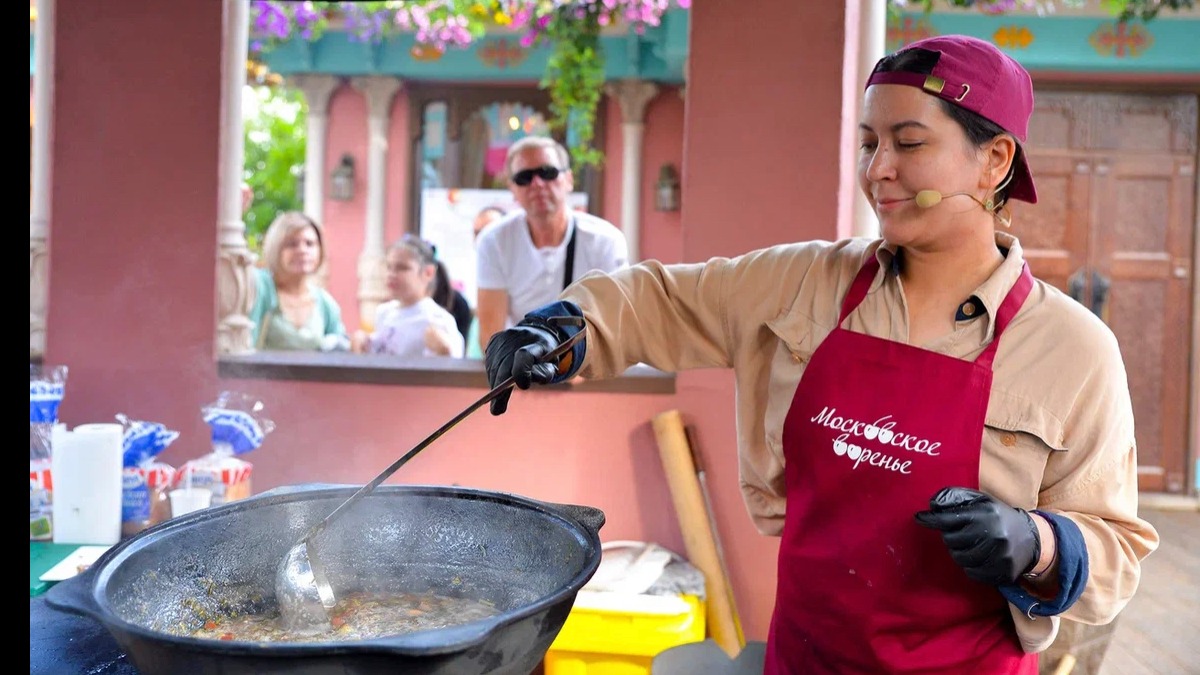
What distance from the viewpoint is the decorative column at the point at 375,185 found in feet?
27.3

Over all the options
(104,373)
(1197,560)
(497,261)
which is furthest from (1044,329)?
(1197,560)

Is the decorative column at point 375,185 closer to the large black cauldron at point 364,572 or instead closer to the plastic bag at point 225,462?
the plastic bag at point 225,462

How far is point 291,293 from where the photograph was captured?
4449 millimetres

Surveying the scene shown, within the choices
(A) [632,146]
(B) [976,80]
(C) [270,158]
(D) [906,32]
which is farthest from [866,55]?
(C) [270,158]

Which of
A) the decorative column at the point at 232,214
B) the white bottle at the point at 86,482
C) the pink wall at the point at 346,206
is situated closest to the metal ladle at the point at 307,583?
the white bottle at the point at 86,482

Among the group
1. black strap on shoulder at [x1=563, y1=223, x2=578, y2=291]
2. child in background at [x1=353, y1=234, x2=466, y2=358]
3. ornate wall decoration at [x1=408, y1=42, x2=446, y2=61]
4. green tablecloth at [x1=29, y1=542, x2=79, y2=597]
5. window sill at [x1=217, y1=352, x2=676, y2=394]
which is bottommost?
green tablecloth at [x1=29, y1=542, x2=79, y2=597]

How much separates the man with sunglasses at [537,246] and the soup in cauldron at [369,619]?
2.42 metres

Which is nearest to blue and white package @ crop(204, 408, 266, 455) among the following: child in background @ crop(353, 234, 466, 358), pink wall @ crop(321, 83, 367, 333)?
child in background @ crop(353, 234, 466, 358)

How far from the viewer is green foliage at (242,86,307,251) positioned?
10.2 metres

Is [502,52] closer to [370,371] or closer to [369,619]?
[370,371]

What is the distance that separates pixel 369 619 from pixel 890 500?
2.54 ft

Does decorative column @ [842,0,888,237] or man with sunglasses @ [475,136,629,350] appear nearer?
decorative column @ [842,0,888,237]

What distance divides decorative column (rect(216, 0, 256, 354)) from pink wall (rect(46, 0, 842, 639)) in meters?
0.03

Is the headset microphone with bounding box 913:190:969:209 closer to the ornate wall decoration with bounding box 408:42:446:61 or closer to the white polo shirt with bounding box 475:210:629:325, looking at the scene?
A: the white polo shirt with bounding box 475:210:629:325
